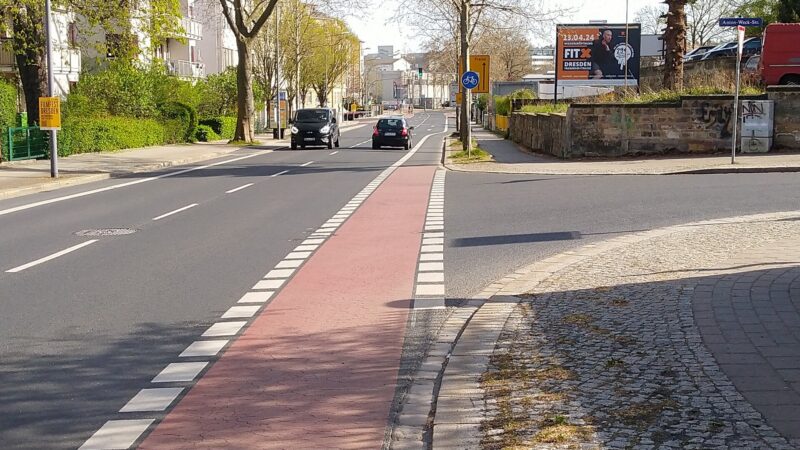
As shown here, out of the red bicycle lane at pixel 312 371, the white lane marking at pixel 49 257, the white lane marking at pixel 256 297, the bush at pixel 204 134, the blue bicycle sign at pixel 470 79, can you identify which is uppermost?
the blue bicycle sign at pixel 470 79

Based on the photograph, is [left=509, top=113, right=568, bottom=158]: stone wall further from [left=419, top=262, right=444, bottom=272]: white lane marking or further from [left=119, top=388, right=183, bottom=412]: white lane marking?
[left=119, top=388, right=183, bottom=412]: white lane marking

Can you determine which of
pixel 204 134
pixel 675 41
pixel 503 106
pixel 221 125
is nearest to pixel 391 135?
pixel 204 134

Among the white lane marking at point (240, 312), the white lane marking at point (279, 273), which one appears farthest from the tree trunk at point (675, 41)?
the white lane marking at point (240, 312)

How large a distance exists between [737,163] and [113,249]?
17587 millimetres

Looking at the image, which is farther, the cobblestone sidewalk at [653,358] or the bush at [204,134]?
the bush at [204,134]

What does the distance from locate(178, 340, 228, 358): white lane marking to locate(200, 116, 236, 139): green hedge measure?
160 feet

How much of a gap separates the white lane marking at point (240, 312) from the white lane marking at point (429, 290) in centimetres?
162

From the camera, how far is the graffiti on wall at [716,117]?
28312 mm

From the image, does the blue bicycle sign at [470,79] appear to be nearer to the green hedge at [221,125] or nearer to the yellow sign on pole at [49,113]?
the yellow sign on pole at [49,113]

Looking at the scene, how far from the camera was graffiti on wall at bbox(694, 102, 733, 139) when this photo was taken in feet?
92.9

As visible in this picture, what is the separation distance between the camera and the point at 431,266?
1105 cm

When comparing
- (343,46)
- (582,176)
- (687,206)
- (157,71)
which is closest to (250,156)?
(157,71)

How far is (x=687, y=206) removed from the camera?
16594 mm

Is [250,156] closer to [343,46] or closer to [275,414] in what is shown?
[275,414]
